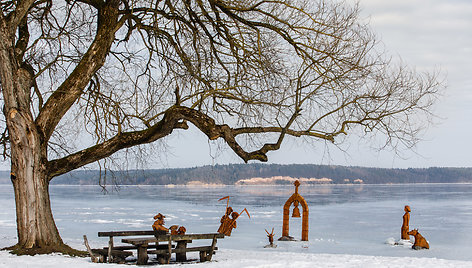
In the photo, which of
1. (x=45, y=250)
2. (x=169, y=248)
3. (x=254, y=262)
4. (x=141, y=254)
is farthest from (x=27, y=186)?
(x=254, y=262)

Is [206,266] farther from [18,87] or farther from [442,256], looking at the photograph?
[442,256]

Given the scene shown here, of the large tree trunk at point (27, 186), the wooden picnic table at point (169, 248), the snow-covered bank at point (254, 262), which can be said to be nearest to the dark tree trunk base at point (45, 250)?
the large tree trunk at point (27, 186)

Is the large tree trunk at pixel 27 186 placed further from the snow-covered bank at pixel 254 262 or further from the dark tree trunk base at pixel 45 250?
the snow-covered bank at pixel 254 262

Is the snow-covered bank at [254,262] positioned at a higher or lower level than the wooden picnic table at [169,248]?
lower

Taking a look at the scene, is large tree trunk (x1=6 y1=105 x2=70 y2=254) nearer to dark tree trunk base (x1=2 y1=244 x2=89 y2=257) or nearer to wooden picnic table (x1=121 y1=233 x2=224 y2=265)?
dark tree trunk base (x1=2 y1=244 x2=89 y2=257)

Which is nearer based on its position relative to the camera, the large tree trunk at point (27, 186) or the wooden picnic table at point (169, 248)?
the wooden picnic table at point (169, 248)

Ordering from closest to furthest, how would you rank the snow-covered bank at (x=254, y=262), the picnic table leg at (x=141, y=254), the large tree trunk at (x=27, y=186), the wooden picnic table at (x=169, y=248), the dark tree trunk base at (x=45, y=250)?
the snow-covered bank at (x=254, y=262)
the wooden picnic table at (x=169, y=248)
the picnic table leg at (x=141, y=254)
the dark tree trunk base at (x=45, y=250)
the large tree trunk at (x=27, y=186)

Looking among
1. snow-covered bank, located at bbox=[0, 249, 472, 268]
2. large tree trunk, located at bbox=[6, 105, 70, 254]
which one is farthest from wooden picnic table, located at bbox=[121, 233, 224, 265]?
large tree trunk, located at bbox=[6, 105, 70, 254]

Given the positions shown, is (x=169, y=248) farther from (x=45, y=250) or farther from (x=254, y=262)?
(x=45, y=250)

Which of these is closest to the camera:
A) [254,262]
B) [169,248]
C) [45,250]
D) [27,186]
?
[254,262]

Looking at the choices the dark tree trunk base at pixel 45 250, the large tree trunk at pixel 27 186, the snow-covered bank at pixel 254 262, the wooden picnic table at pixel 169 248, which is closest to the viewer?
the snow-covered bank at pixel 254 262

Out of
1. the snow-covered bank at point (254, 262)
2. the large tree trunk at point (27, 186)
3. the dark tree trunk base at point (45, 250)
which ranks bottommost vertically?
the snow-covered bank at point (254, 262)

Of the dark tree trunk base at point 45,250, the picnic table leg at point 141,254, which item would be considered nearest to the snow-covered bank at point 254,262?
the dark tree trunk base at point 45,250

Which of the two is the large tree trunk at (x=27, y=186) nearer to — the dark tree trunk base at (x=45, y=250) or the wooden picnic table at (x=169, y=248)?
the dark tree trunk base at (x=45, y=250)
